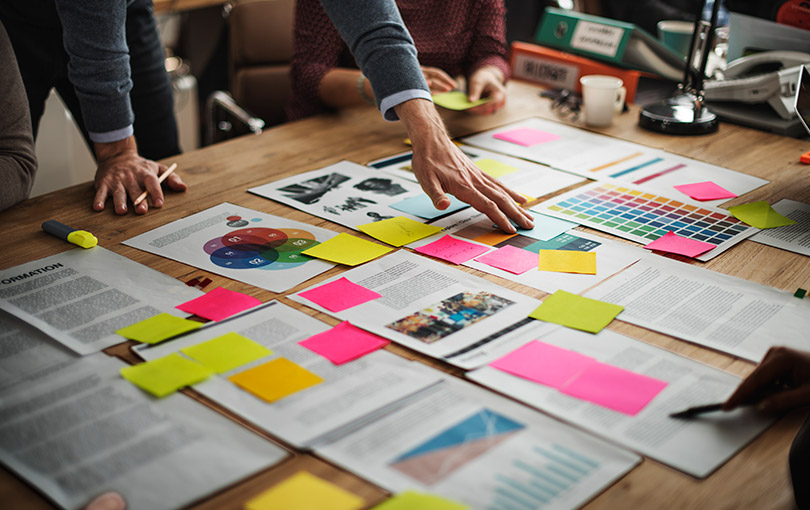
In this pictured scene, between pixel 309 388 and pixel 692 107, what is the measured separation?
140cm

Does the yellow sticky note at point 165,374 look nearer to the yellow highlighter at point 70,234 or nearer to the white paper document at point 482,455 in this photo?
the white paper document at point 482,455

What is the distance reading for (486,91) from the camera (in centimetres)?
193

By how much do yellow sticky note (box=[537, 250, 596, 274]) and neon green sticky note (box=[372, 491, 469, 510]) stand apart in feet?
1.75

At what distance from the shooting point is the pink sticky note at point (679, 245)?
3.95 ft

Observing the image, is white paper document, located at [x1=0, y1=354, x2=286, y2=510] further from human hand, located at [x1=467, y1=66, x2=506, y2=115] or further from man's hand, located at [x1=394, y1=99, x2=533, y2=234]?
human hand, located at [x1=467, y1=66, x2=506, y2=115]

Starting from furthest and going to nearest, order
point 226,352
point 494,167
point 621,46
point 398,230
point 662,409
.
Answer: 1. point 621,46
2. point 494,167
3. point 398,230
4. point 226,352
5. point 662,409

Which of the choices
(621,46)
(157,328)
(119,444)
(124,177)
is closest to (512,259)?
(157,328)

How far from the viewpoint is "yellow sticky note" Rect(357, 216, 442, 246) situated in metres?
1.25

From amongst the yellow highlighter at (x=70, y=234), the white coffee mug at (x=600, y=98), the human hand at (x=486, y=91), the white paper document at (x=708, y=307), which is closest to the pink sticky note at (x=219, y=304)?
the yellow highlighter at (x=70, y=234)

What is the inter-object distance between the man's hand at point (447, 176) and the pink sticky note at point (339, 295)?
0.29 m

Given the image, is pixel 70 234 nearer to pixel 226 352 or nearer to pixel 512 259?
pixel 226 352

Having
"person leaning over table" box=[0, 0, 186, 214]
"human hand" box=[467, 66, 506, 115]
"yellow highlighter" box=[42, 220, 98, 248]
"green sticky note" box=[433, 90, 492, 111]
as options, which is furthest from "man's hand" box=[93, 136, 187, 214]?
"human hand" box=[467, 66, 506, 115]

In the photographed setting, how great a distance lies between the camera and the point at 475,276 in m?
1.13

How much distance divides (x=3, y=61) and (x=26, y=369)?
2.31 ft
